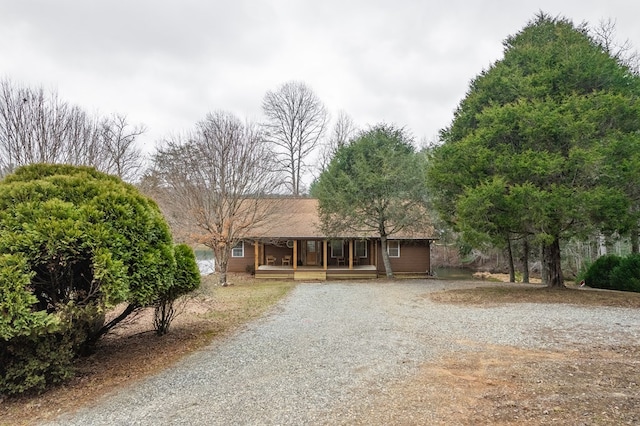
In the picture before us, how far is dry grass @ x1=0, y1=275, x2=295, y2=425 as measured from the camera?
397 centimetres

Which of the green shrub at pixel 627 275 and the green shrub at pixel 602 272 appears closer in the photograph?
the green shrub at pixel 627 275

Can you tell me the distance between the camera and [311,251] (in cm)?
2127

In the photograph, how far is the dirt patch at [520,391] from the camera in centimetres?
323

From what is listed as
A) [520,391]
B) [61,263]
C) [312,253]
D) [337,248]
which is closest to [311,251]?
[312,253]

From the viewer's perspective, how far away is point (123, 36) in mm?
12477

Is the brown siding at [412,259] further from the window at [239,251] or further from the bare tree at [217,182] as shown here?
the bare tree at [217,182]

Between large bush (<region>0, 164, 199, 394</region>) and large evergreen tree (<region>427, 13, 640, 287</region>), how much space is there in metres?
8.79

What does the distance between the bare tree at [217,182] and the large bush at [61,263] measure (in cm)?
1068

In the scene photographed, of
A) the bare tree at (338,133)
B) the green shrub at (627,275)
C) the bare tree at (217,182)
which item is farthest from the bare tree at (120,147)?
the green shrub at (627,275)

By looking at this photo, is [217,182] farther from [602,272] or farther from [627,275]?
[602,272]

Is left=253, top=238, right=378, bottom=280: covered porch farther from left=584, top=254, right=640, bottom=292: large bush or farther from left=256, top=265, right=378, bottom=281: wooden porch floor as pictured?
left=584, top=254, right=640, bottom=292: large bush

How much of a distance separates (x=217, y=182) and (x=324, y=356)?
39.1ft

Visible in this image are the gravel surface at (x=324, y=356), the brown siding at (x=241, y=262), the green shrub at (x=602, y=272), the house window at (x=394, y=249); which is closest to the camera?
the gravel surface at (x=324, y=356)

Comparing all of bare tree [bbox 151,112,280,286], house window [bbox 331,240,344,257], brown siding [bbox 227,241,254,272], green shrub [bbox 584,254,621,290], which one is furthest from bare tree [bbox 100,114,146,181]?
green shrub [bbox 584,254,621,290]
